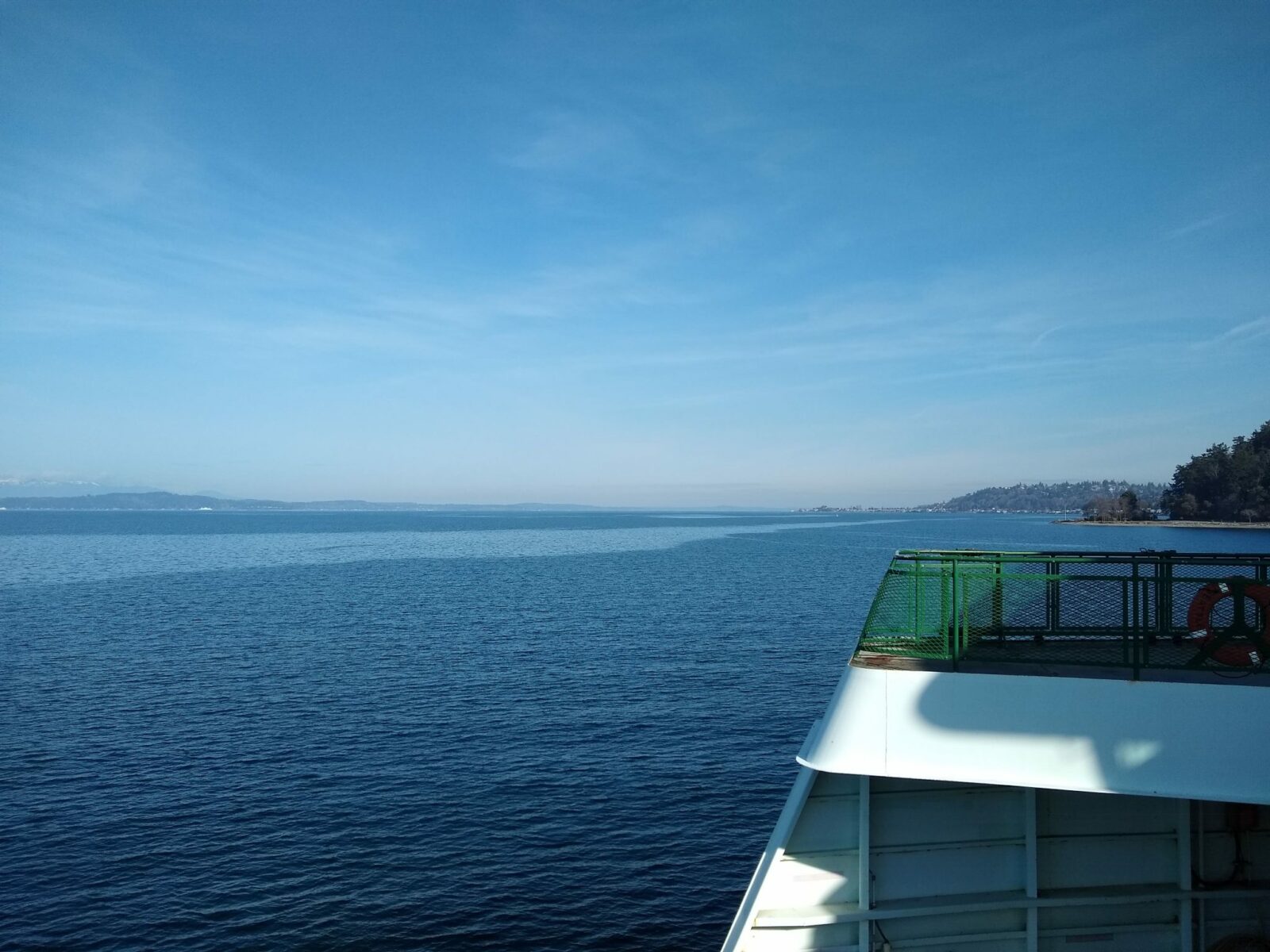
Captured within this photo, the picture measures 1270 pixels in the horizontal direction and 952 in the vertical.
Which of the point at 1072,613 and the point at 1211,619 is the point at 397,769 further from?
the point at 1211,619

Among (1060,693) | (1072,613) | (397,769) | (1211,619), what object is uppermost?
(1211,619)

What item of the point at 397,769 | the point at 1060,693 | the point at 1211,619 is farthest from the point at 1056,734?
the point at 397,769

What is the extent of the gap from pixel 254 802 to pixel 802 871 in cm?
1856

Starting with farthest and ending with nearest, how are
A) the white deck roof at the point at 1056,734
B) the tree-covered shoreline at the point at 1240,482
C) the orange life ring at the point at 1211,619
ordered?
the tree-covered shoreline at the point at 1240,482 → the orange life ring at the point at 1211,619 → the white deck roof at the point at 1056,734

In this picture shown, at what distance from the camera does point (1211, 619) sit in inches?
367

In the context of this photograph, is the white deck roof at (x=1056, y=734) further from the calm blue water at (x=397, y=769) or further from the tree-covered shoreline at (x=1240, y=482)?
the tree-covered shoreline at (x=1240, y=482)

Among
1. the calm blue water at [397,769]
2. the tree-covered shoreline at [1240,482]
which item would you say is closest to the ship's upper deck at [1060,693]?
the calm blue water at [397,769]

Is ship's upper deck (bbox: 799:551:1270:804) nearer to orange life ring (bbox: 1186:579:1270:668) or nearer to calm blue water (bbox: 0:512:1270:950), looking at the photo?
orange life ring (bbox: 1186:579:1270:668)

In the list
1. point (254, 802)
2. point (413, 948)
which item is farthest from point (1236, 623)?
point (254, 802)

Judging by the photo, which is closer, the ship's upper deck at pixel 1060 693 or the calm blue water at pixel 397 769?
the ship's upper deck at pixel 1060 693

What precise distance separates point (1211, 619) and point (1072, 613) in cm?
198

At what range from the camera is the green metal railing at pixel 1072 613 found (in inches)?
349

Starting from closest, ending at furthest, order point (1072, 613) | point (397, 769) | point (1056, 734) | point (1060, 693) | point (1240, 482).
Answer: point (1056, 734)
point (1060, 693)
point (1072, 613)
point (397, 769)
point (1240, 482)

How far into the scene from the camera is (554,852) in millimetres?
20562
